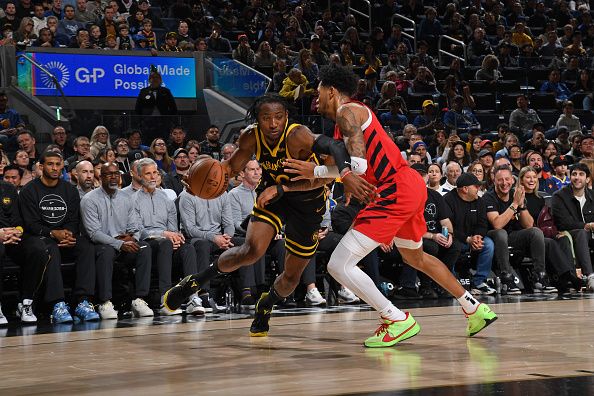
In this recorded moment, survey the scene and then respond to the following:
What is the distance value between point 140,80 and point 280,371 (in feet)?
33.5

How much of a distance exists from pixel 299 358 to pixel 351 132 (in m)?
1.37

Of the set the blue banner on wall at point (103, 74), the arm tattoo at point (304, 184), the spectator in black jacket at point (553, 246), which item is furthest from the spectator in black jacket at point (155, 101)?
the arm tattoo at point (304, 184)

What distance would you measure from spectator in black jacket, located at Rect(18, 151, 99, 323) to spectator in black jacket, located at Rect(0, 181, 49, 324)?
8 cm

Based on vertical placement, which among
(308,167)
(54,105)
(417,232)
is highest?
(54,105)

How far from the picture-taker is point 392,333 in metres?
6.16

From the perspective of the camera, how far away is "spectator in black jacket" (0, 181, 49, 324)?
8562 mm

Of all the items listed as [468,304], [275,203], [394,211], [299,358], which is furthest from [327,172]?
[468,304]

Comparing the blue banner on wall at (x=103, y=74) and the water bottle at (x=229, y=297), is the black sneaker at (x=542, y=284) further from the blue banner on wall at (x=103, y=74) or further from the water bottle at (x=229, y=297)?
the blue banner on wall at (x=103, y=74)

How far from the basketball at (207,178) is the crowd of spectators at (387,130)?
2366mm

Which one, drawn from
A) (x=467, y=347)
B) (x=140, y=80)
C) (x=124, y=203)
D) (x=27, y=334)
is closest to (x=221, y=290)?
(x=124, y=203)

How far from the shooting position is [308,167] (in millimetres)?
6141

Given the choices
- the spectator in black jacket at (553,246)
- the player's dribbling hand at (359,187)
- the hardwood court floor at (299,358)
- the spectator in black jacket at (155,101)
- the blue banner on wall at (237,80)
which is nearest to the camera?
Answer: the hardwood court floor at (299,358)

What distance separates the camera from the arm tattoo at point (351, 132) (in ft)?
19.4

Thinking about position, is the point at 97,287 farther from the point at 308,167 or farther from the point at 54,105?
the point at 54,105
